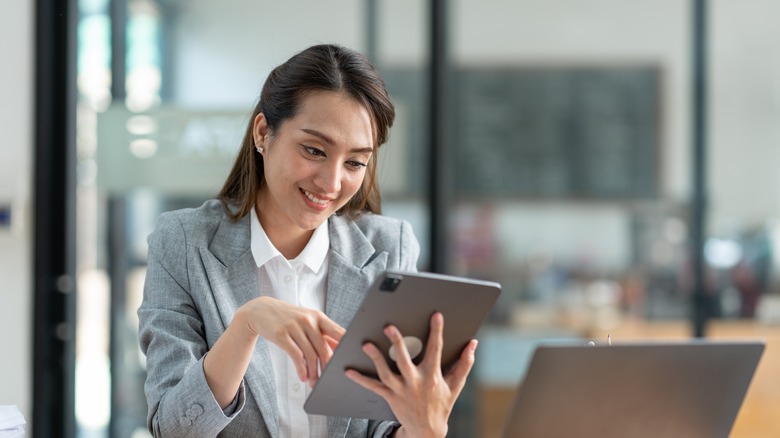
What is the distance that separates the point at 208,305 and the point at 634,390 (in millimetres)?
739

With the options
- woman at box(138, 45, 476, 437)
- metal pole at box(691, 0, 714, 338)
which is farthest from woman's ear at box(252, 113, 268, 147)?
metal pole at box(691, 0, 714, 338)

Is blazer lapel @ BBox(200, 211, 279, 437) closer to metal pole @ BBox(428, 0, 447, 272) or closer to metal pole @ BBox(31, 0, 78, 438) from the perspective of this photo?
metal pole @ BBox(428, 0, 447, 272)

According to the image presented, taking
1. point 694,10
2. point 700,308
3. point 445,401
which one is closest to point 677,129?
point 694,10

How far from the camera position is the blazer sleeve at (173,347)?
4.88ft

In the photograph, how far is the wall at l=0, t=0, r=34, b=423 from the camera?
11.0ft

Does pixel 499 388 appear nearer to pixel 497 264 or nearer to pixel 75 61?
pixel 497 264

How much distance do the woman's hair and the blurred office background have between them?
1.67m

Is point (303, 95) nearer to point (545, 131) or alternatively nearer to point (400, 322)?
point (400, 322)

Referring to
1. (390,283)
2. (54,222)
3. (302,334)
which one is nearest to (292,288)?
(302,334)

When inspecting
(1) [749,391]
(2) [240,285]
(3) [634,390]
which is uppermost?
(2) [240,285]

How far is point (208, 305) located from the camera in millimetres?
1633

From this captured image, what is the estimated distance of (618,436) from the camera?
138 cm

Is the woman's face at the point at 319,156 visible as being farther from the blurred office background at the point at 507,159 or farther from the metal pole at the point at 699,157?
the metal pole at the point at 699,157

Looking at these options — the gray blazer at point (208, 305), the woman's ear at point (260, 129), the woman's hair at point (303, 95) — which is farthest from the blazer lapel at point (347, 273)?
the woman's ear at point (260, 129)
